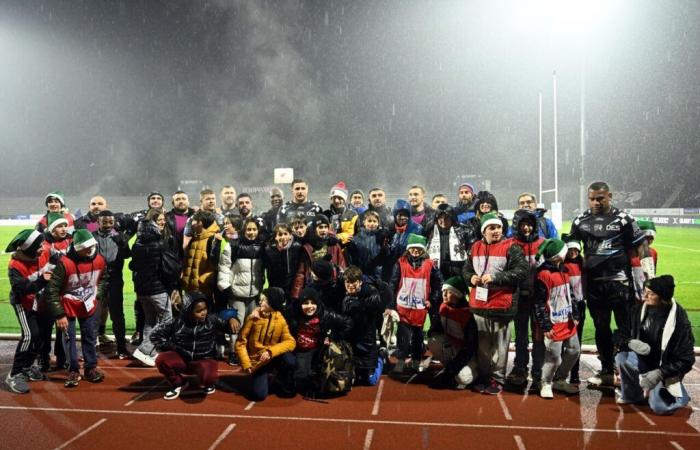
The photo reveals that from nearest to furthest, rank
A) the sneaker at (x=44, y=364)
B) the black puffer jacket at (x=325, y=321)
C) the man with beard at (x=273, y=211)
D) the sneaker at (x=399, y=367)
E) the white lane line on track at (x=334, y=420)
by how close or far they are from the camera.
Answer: the white lane line on track at (x=334, y=420)
the black puffer jacket at (x=325, y=321)
the sneaker at (x=399, y=367)
the sneaker at (x=44, y=364)
the man with beard at (x=273, y=211)

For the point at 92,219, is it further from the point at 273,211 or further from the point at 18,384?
the point at 18,384

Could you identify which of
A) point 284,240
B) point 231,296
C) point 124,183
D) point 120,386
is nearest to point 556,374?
point 284,240

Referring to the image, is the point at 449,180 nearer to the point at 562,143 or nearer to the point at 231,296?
the point at 562,143

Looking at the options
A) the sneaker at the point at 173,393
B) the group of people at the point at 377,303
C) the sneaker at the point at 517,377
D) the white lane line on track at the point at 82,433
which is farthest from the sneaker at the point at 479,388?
the white lane line on track at the point at 82,433

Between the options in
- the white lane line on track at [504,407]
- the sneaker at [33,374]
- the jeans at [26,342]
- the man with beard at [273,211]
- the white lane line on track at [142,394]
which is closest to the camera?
the white lane line on track at [504,407]

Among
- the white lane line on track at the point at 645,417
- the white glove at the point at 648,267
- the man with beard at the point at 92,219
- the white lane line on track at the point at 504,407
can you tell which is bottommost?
the white lane line on track at the point at 645,417

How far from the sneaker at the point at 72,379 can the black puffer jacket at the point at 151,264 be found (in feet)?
4.13

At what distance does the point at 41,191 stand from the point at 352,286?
64.1 m

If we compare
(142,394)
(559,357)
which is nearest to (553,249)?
(559,357)

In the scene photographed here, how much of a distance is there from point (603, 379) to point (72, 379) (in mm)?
5440

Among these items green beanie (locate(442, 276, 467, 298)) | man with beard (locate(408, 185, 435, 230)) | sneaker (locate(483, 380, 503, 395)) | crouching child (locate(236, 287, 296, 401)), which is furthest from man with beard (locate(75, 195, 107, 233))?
sneaker (locate(483, 380, 503, 395))

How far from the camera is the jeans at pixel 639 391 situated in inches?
194

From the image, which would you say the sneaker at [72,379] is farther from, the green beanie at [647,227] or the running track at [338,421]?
the green beanie at [647,227]

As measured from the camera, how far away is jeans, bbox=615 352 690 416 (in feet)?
16.2
